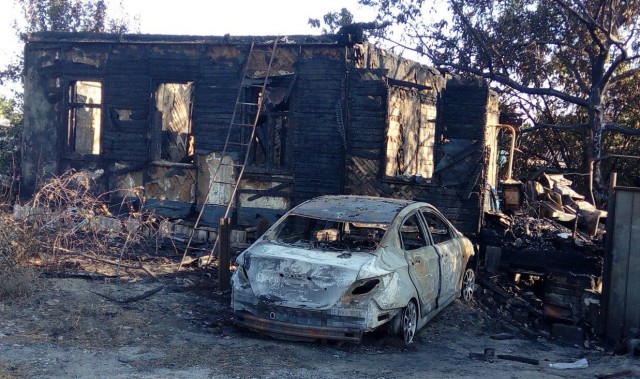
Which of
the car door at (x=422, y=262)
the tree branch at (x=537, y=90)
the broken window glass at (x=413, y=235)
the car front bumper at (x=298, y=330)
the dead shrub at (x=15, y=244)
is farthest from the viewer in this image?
the tree branch at (x=537, y=90)

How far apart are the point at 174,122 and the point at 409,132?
19.3 ft

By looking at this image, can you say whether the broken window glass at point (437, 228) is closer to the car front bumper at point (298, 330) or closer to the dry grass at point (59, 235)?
the car front bumper at point (298, 330)

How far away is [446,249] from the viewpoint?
8547mm

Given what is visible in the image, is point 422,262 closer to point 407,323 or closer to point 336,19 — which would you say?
point 407,323

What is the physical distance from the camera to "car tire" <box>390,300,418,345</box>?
7016 millimetres

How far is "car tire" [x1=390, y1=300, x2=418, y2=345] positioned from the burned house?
16.2 ft

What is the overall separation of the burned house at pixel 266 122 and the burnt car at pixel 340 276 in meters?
4.37

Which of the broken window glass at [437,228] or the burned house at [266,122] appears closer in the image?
the broken window glass at [437,228]

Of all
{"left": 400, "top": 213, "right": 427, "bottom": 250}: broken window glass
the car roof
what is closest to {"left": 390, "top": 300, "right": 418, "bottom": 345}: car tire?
{"left": 400, "top": 213, "right": 427, "bottom": 250}: broken window glass

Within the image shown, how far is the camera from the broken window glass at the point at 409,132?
1354 centimetres

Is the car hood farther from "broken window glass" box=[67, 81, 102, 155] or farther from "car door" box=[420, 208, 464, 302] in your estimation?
"broken window glass" box=[67, 81, 102, 155]

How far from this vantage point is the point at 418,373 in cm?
630

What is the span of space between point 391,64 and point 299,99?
6.53 feet

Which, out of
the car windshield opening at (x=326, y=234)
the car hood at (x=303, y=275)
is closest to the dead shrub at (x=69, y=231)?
the car windshield opening at (x=326, y=234)
